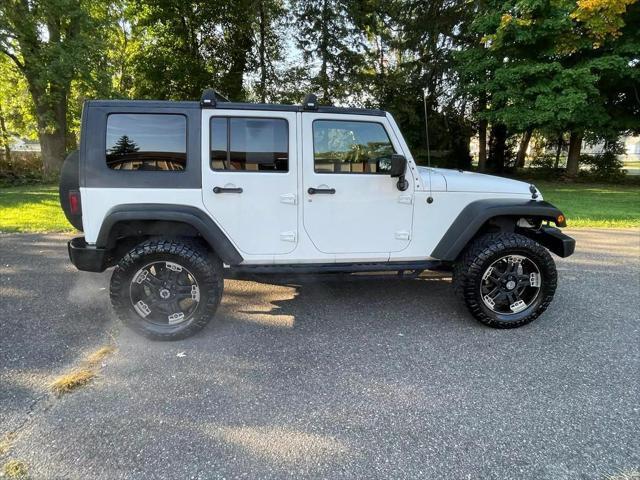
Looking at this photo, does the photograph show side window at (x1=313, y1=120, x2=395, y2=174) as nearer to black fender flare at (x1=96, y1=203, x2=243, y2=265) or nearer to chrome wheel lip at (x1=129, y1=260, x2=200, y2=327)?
black fender flare at (x1=96, y1=203, x2=243, y2=265)

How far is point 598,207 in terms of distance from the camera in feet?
34.1

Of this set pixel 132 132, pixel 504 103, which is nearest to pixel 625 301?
pixel 132 132

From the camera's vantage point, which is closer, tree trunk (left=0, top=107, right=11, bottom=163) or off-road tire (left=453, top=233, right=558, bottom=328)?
off-road tire (left=453, top=233, right=558, bottom=328)

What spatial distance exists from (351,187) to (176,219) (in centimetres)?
147

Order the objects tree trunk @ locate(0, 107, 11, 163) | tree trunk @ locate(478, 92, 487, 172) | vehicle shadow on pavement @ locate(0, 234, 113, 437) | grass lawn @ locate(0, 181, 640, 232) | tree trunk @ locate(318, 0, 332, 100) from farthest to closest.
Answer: tree trunk @ locate(478, 92, 487, 172)
tree trunk @ locate(0, 107, 11, 163)
tree trunk @ locate(318, 0, 332, 100)
grass lawn @ locate(0, 181, 640, 232)
vehicle shadow on pavement @ locate(0, 234, 113, 437)

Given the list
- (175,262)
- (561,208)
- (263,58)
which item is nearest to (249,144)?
(175,262)

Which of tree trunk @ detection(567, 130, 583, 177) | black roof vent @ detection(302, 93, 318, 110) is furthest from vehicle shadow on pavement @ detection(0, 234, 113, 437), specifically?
tree trunk @ detection(567, 130, 583, 177)

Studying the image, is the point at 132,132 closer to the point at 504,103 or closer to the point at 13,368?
the point at 13,368

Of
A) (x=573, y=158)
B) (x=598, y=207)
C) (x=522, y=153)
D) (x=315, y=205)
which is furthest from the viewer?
(x=522, y=153)

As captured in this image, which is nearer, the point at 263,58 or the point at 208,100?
the point at 208,100

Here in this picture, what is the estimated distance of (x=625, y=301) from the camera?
4152 millimetres

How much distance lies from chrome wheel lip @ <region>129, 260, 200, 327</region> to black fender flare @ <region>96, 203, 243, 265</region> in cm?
32

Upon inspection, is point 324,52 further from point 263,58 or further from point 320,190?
point 320,190

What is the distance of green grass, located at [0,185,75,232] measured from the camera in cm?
730
